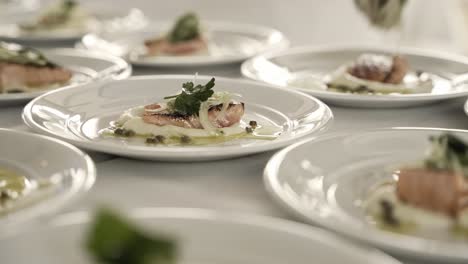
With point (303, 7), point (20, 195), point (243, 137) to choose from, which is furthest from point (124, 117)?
point (303, 7)

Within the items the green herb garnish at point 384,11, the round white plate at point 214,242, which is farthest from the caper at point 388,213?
the green herb garnish at point 384,11

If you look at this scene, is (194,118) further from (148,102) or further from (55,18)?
(55,18)

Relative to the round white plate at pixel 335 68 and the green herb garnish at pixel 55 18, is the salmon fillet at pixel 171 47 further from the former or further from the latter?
the green herb garnish at pixel 55 18

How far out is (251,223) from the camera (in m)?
1.11

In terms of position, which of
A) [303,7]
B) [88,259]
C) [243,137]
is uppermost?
[88,259]

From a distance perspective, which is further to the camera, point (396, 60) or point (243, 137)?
point (396, 60)

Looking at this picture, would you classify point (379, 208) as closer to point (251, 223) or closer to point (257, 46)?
point (251, 223)

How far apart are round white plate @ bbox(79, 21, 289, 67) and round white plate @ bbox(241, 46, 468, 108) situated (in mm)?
160

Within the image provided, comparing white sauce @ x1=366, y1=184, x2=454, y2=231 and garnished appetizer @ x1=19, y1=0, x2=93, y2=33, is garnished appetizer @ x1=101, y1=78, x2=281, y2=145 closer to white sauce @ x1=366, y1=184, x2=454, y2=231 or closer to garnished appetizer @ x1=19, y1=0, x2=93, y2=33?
white sauce @ x1=366, y1=184, x2=454, y2=231

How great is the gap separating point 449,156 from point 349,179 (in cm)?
23

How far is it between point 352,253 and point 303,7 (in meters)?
3.95

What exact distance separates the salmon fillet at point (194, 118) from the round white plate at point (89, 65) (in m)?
0.45

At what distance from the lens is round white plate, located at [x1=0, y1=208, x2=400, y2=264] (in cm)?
104

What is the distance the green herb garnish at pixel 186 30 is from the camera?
112 inches
